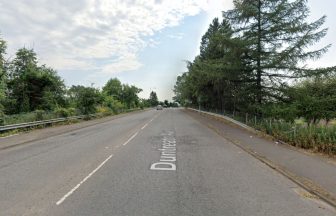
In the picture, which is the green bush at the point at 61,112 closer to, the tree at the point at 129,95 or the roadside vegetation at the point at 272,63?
the roadside vegetation at the point at 272,63

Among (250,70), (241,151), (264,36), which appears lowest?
(241,151)

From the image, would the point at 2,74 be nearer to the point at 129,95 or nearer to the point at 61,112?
the point at 61,112

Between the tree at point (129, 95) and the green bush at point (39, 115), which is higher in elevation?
the tree at point (129, 95)

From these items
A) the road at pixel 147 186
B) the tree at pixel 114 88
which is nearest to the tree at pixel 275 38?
the road at pixel 147 186

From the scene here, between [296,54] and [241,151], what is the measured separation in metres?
13.0

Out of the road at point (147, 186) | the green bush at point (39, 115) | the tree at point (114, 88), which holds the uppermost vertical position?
A: the tree at point (114, 88)

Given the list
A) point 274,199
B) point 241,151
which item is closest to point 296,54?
point 241,151

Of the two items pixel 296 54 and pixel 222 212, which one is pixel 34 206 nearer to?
pixel 222 212

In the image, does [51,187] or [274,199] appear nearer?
[274,199]

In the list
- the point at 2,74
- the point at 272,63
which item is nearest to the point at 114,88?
the point at 2,74

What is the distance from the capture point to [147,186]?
7.91 metres

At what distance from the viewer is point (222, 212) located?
20.0 feet

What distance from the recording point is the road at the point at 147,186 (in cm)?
628

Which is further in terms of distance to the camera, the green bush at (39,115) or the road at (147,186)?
the green bush at (39,115)
